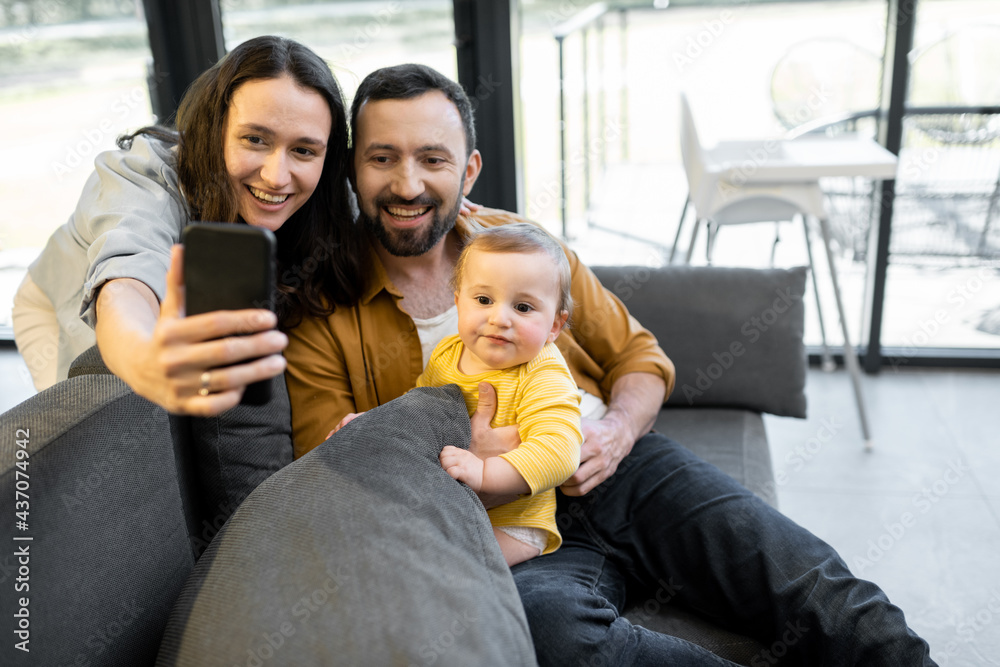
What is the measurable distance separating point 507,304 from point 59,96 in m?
3.00

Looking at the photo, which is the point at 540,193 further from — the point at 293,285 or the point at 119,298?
the point at 119,298

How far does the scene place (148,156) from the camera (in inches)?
58.3

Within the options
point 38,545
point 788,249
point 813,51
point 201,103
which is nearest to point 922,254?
point 788,249

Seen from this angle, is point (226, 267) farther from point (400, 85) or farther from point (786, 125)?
point (786, 125)

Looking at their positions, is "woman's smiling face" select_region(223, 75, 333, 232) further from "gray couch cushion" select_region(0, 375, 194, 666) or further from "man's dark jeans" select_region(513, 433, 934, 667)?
"man's dark jeans" select_region(513, 433, 934, 667)

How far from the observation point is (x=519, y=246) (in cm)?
129

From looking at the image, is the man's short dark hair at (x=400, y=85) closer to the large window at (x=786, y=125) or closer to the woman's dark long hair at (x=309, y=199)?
the woman's dark long hair at (x=309, y=199)

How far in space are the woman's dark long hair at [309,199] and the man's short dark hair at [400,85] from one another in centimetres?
6

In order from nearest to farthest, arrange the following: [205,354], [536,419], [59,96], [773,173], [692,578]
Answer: [205,354] < [536,419] < [692,578] < [773,173] < [59,96]

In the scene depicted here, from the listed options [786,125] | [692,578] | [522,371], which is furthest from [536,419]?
[786,125]

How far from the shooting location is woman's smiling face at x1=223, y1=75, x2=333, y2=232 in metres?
1.40

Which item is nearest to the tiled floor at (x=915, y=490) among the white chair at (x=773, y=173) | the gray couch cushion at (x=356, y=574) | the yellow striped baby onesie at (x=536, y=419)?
the white chair at (x=773, y=173)

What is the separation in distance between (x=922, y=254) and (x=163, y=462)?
3.02 m

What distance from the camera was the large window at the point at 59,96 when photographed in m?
3.19
